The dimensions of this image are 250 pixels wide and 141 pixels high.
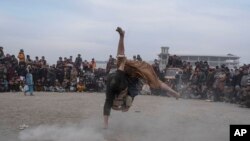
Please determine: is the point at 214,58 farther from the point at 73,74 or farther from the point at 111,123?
the point at 111,123

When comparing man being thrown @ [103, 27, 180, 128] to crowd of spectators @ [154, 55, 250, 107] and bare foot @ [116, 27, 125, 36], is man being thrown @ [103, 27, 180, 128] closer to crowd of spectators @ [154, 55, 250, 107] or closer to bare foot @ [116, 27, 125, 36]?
bare foot @ [116, 27, 125, 36]

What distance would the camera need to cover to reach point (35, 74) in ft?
74.0

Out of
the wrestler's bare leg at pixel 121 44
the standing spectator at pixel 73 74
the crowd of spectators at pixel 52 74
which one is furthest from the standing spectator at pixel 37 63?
the wrestler's bare leg at pixel 121 44

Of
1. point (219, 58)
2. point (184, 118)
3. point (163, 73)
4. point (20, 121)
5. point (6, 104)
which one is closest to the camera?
point (20, 121)

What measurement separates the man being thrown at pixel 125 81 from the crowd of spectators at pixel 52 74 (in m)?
12.7

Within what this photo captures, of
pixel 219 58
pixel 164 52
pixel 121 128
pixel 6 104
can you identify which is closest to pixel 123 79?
pixel 121 128

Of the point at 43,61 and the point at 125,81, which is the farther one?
the point at 43,61

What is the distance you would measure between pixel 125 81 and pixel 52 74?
44.7 ft

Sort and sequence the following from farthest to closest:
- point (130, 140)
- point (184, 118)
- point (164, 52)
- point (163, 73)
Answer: point (164, 52)
point (163, 73)
point (184, 118)
point (130, 140)

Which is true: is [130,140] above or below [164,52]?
below

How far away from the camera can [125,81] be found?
31.9ft

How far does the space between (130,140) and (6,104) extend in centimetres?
713

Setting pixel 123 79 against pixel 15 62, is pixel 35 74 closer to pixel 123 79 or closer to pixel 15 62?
pixel 15 62

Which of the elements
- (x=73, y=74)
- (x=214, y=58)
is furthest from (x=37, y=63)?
(x=214, y=58)
